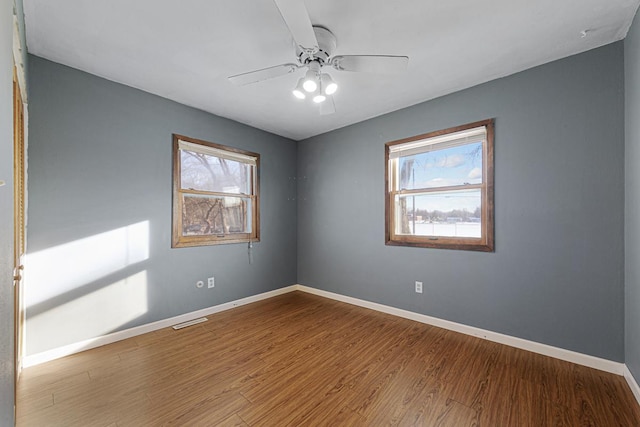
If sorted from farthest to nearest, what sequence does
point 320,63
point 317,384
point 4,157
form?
point 320,63 → point 317,384 → point 4,157

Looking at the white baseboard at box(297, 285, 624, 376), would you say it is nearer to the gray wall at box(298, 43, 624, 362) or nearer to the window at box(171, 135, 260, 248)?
the gray wall at box(298, 43, 624, 362)

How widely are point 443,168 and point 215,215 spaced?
2918 mm

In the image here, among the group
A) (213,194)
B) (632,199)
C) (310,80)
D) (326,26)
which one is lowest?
(632,199)

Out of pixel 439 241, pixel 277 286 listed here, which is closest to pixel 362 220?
pixel 439 241

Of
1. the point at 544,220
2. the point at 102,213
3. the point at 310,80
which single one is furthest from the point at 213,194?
the point at 544,220

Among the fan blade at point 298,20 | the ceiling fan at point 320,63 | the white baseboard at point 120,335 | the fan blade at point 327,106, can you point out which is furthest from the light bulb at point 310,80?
the white baseboard at point 120,335

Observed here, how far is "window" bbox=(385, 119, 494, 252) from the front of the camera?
2.75 m

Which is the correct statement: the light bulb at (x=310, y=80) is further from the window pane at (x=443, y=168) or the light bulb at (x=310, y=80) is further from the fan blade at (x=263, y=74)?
the window pane at (x=443, y=168)

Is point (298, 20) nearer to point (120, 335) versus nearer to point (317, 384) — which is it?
Result: point (317, 384)

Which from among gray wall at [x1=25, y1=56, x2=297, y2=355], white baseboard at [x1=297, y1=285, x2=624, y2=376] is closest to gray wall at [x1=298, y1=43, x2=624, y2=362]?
white baseboard at [x1=297, y1=285, x2=624, y2=376]

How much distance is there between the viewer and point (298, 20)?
4.86ft

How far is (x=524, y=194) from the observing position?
2.49 meters

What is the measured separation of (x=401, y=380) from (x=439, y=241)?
157cm

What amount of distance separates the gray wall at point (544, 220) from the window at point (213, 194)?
6.65 ft
